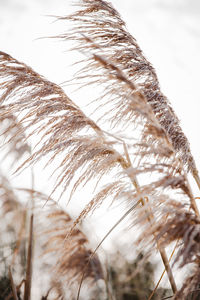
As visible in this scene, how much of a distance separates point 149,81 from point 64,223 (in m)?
1.27

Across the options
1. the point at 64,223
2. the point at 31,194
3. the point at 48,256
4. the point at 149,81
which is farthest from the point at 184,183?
the point at 48,256

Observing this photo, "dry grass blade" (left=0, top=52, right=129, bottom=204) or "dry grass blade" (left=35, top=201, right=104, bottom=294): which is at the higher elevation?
"dry grass blade" (left=0, top=52, right=129, bottom=204)

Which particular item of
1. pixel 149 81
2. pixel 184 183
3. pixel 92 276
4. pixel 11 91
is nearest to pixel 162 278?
pixel 184 183

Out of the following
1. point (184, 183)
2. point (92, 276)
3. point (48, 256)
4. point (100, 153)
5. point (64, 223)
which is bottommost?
point (92, 276)

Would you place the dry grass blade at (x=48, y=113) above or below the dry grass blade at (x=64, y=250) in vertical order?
above

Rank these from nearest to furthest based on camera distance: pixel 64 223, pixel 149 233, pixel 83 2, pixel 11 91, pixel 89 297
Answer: pixel 149 233
pixel 11 91
pixel 83 2
pixel 64 223
pixel 89 297

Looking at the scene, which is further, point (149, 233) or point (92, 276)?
point (92, 276)

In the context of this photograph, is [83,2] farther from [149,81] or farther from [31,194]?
[31,194]

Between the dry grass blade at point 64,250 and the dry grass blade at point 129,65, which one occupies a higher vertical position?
the dry grass blade at point 129,65

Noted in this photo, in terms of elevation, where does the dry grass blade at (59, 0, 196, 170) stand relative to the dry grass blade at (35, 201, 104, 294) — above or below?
above

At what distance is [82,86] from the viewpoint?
1578mm

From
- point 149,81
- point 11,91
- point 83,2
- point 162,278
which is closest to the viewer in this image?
point 162,278

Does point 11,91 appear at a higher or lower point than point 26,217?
higher

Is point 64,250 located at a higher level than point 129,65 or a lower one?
lower
